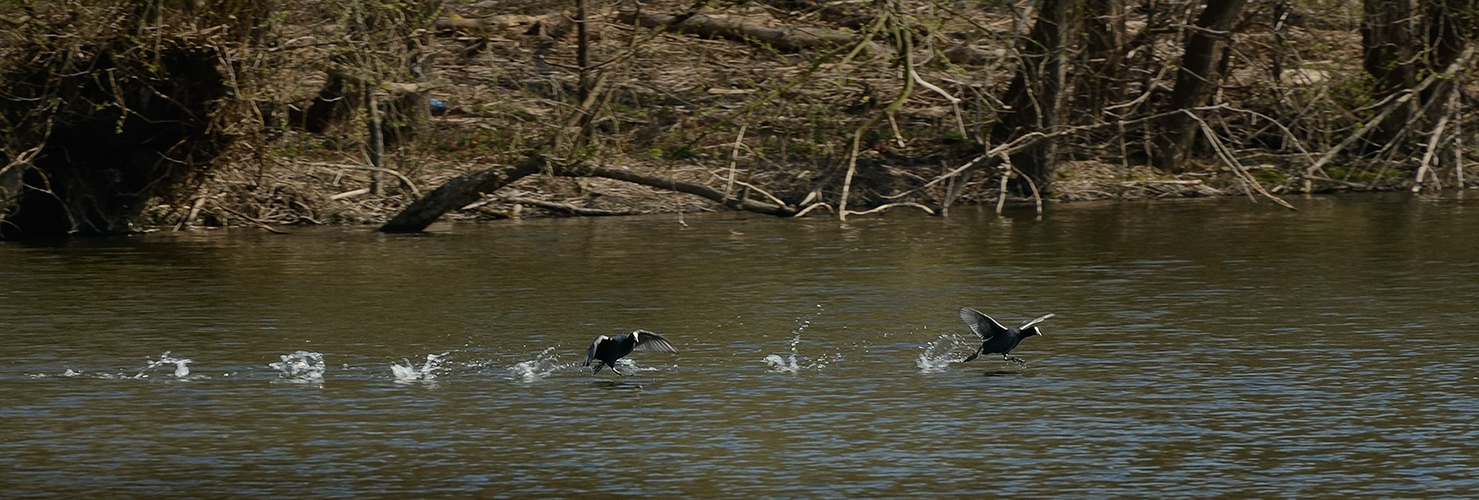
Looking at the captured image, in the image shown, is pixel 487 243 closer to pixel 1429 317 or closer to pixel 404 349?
pixel 404 349

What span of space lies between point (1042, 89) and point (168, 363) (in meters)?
14.5

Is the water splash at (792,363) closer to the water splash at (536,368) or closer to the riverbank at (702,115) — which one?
the water splash at (536,368)

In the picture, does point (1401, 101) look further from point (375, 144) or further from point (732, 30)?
point (375, 144)

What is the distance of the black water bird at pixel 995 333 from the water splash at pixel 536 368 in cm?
237

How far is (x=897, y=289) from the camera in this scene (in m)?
16.4

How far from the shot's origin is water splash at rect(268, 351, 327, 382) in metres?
12.0

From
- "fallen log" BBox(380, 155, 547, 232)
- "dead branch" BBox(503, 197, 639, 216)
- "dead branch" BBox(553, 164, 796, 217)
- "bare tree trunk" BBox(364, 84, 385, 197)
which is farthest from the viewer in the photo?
"dead branch" BBox(503, 197, 639, 216)

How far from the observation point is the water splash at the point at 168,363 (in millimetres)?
12109

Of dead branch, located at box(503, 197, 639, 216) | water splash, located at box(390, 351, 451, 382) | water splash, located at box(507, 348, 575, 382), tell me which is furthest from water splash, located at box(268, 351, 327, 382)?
dead branch, located at box(503, 197, 639, 216)

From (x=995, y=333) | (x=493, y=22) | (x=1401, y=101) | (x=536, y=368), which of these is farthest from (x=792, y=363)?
(x=493, y=22)

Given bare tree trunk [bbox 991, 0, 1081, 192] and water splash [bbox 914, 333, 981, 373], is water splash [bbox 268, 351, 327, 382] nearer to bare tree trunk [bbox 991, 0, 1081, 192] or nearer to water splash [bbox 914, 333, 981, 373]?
water splash [bbox 914, 333, 981, 373]

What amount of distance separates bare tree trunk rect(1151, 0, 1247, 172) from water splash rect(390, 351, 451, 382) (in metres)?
14.9

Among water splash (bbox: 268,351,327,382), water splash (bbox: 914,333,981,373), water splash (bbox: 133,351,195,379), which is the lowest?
water splash (bbox: 133,351,195,379)

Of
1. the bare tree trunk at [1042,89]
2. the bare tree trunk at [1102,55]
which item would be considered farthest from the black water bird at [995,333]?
the bare tree trunk at [1102,55]
